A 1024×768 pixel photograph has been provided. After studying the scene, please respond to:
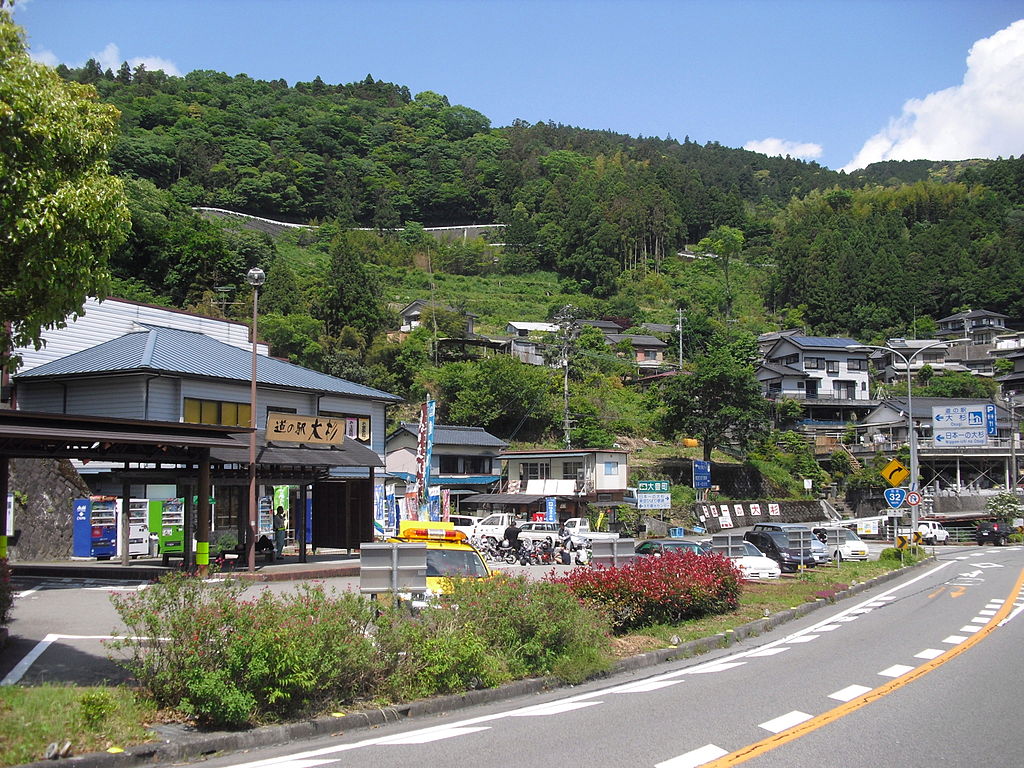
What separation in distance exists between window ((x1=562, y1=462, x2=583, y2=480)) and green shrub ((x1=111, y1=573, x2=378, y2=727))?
42.4 m

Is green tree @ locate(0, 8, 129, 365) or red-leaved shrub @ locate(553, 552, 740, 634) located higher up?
green tree @ locate(0, 8, 129, 365)

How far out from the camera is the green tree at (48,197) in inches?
331

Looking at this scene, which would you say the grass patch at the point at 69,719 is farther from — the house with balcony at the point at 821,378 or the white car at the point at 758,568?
the house with balcony at the point at 821,378

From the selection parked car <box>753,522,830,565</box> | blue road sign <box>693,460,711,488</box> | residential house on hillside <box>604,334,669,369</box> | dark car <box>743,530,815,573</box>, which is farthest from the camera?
residential house on hillside <box>604,334,669,369</box>

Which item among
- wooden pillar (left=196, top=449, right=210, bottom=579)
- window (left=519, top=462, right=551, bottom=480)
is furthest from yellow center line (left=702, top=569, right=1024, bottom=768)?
window (left=519, top=462, right=551, bottom=480)

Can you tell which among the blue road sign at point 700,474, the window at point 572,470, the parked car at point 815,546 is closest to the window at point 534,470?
the window at point 572,470

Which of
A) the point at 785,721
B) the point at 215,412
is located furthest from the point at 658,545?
the point at 785,721

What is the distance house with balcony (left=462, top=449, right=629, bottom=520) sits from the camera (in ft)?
161

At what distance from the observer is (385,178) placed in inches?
4973

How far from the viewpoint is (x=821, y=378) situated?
76.5 meters

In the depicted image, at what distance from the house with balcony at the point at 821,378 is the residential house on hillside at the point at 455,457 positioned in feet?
107

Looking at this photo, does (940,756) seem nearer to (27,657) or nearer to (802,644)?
(802,644)

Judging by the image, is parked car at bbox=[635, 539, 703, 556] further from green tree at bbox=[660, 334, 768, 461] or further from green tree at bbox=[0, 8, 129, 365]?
green tree at bbox=[660, 334, 768, 461]

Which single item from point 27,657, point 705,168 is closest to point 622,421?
point 27,657
